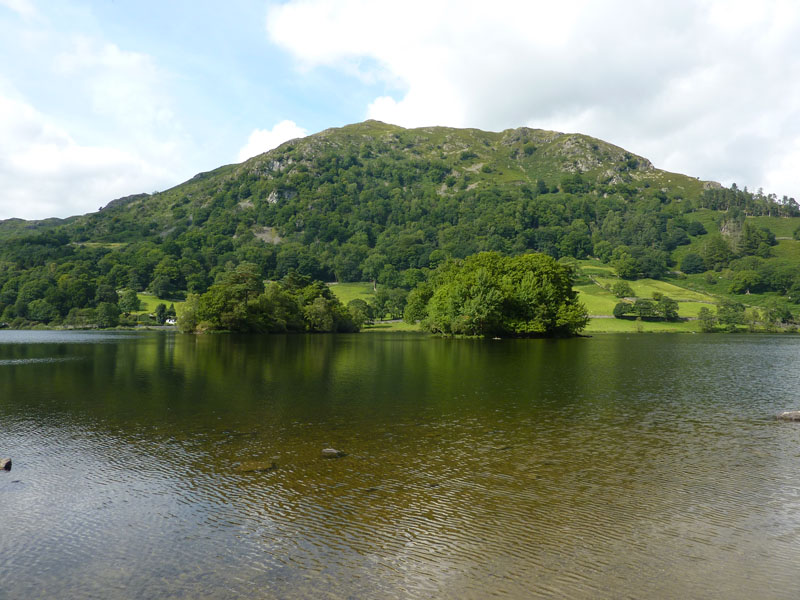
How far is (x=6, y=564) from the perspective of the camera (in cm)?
1123

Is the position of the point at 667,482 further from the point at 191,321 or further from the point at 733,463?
the point at 191,321

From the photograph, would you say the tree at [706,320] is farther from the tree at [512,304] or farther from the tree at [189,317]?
the tree at [189,317]

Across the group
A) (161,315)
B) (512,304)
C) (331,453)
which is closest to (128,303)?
(161,315)

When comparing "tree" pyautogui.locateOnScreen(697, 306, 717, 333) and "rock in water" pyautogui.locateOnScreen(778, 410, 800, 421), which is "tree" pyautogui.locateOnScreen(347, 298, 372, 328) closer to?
"tree" pyautogui.locateOnScreen(697, 306, 717, 333)

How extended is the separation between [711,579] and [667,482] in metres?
6.80

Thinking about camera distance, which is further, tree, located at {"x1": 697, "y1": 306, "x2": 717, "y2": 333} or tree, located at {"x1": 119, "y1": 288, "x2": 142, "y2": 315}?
tree, located at {"x1": 119, "y1": 288, "x2": 142, "y2": 315}

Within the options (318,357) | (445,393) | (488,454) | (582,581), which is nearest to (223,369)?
(318,357)

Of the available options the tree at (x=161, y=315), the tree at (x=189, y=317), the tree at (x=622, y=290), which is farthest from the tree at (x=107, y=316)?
the tree at (x=622, y=290)

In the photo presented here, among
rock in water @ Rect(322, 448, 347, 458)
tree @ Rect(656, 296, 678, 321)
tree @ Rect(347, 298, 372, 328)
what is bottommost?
rock in water @ Rect(322, 448, 347, 458)

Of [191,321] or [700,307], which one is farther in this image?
[700,307]

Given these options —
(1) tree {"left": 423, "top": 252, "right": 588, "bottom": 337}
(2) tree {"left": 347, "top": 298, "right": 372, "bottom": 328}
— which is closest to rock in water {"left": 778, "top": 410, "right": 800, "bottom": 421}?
(1) tree {"left": 423, "top": 252, "right": 588, "bottom": 337}

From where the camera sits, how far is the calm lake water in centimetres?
1055

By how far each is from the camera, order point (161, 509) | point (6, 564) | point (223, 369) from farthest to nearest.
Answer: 1. point (223, 369)
2. point (161, 509)
3. point (6, 564)

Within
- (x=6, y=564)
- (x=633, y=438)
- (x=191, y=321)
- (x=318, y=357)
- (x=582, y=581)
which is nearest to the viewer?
(x=582, y=581)
